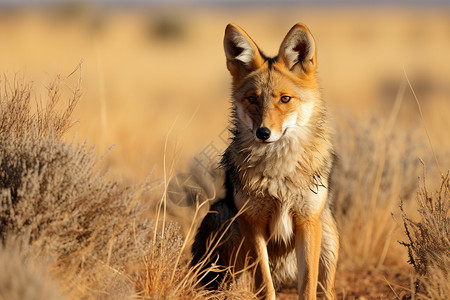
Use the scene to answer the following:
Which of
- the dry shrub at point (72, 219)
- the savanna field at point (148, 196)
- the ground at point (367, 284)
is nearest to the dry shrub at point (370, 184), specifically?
the savanna field at point (148, 196)

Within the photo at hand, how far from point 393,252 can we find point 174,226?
128 inches

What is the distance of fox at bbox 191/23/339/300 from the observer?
4.11m

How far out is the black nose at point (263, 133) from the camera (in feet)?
12.9

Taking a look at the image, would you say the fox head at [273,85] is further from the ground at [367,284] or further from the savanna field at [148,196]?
the ground at [367,284]

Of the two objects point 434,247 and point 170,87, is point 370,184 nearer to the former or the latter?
point 434,247

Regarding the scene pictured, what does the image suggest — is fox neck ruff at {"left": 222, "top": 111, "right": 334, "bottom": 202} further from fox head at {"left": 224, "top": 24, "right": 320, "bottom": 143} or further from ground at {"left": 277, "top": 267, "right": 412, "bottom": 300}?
ground at {"left": 277, "top": 267, "right": 412, "bottom": 300}

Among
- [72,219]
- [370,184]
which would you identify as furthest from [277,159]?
[370,184]

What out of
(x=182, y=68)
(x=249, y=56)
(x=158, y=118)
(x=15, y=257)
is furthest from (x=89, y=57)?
(x=15, y=257)

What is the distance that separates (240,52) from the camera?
4430 millimetres

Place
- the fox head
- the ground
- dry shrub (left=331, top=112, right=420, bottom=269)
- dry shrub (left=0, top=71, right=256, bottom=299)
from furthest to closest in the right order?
dry shrub (left=331, top=112, right=420, bottom=269)
the ground
the fox head
dry shrub (left=0, top=71, right=256, bottom=299)

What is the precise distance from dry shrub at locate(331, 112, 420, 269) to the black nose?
2150 millimetres

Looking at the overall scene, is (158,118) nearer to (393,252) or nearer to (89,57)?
(393,252)

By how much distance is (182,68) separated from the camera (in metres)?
22.0

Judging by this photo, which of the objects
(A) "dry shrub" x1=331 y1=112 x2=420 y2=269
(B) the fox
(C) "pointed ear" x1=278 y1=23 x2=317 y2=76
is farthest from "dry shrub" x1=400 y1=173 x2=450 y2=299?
(A) "dry shrub" x1=331 y1=112 x2=420 y2=269
